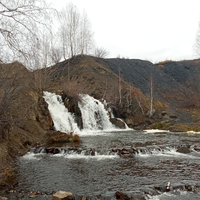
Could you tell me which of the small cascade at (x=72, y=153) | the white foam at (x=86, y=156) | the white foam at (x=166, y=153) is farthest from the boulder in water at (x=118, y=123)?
the white foam at (x=86, y=156)

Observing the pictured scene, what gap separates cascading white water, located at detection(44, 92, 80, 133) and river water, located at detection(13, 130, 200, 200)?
7.50m

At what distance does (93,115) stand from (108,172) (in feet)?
48.9

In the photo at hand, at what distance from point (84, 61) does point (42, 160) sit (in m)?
31.6

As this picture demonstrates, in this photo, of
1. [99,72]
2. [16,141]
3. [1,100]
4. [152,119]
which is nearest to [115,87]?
[99,72]

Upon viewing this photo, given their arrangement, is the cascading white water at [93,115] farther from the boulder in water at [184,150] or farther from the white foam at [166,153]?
the boulder in water at [184,150]

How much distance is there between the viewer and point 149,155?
10508mm

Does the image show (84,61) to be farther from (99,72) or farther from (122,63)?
(122,63)

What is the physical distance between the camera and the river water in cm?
615

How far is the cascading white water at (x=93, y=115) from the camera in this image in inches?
852

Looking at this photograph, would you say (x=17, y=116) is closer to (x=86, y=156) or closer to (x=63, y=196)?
(x=86, y=156)

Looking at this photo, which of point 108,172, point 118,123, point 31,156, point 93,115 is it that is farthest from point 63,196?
point 118,123

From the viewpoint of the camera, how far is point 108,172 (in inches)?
304

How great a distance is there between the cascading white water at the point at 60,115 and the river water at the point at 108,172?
24.6ft

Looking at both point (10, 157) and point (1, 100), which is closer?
point (1, 100)
